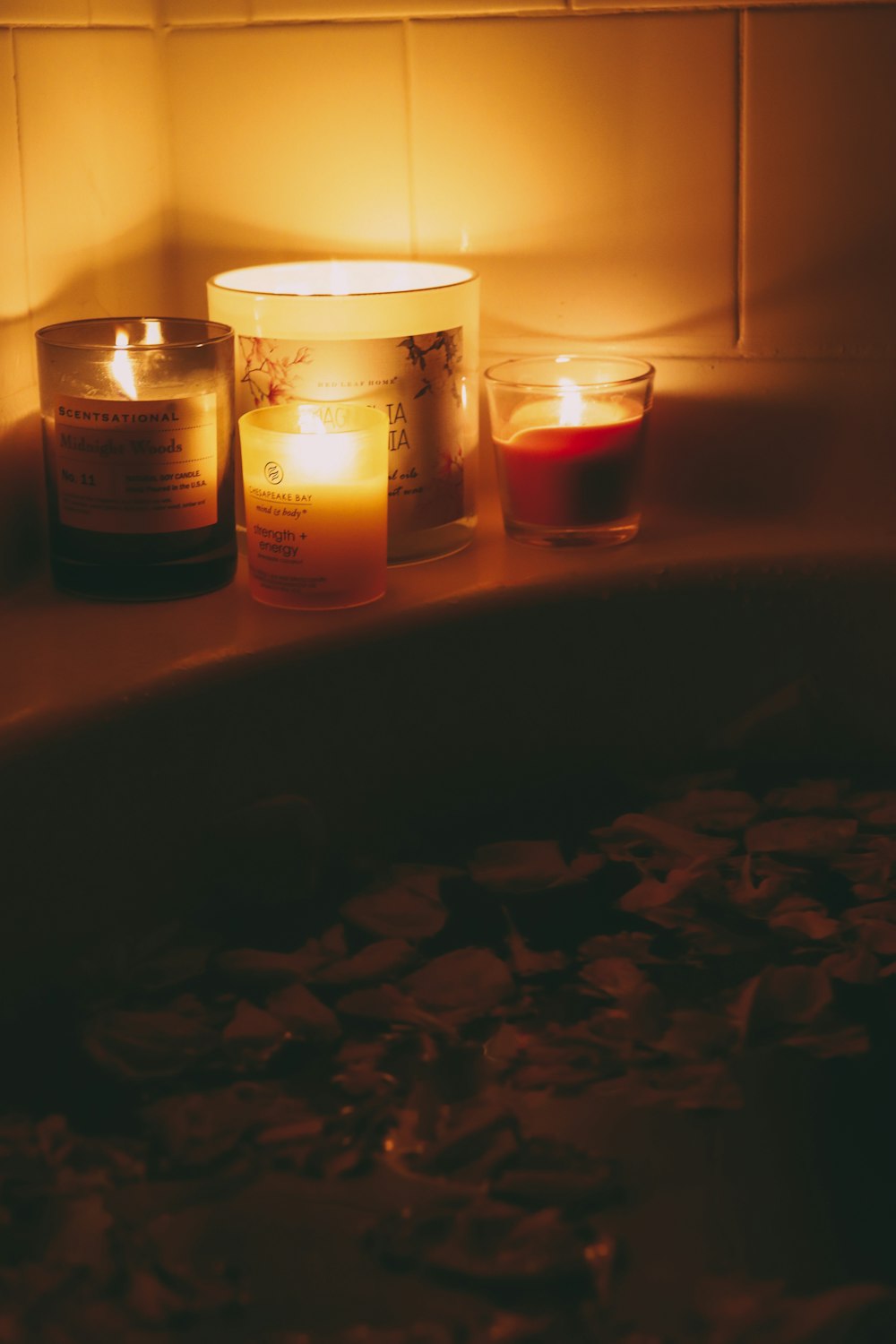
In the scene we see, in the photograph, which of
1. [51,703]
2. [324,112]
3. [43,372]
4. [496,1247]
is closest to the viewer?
[496,1247]

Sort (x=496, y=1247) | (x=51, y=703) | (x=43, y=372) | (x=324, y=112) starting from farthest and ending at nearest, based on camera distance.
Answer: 1. (x=324, y=112)
2. (x=43, y=372)
3. (x=51, y=703)
4. (x=496, y=1247)

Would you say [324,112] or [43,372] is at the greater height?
[324,112]

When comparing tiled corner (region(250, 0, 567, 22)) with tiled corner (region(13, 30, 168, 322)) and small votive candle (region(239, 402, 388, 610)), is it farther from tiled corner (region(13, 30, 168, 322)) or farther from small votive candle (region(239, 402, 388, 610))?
small votive candle (region(239, 402, 388, 610))

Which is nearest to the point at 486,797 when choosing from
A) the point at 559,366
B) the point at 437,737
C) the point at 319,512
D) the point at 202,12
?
the point at 437,737

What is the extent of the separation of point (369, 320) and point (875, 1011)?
41 cm

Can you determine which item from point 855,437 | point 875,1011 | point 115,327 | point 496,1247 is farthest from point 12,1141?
point 855,437

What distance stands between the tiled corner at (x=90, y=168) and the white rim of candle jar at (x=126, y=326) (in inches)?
1.3

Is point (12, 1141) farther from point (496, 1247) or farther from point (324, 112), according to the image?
point (324, 112)

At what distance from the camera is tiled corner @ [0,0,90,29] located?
66 centimetres

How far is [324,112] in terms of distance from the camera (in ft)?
2.57

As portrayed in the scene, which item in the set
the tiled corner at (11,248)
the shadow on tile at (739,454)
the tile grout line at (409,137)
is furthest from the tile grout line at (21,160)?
the shadow on tile at (739,454)

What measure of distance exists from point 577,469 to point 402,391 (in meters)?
0.10

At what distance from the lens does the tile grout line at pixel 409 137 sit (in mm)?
761

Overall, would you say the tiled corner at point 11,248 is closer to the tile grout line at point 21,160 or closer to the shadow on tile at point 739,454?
the tile grout line at point 21,160
